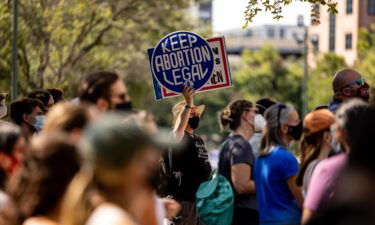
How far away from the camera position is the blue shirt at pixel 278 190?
675 centimetres

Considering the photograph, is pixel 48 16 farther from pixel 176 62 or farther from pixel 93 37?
pixel 176 62

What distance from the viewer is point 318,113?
21.2 feet

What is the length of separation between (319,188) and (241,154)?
7.60ft

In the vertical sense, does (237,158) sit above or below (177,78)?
below

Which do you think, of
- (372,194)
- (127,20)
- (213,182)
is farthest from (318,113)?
(127,20)

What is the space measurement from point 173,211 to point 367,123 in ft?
5.04

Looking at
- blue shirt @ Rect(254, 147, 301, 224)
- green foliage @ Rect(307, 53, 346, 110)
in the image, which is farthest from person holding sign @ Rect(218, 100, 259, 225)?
green foliage @ Rect(307, 53, 346, 110)

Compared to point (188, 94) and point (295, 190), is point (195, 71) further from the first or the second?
point (295, 190)

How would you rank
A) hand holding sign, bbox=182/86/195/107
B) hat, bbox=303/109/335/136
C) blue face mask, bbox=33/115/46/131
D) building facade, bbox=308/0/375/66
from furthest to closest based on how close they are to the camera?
building facade, bbox=308/0/375/66 → hand holding sign, bbox=182/86/195/107 → blue face mask, bbox=33/115/46/131 → hat, bbox=303/109/335/136

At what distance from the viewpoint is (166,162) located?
9.12 metres

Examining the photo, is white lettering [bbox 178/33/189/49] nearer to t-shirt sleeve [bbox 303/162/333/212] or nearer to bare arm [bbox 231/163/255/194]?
bare arm [bbox 231/163/255/194]

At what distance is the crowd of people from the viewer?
12.2 feet

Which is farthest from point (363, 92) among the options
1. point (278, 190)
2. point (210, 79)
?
point (210, 79)

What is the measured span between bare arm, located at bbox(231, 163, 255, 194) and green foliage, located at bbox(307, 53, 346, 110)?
58.8m
